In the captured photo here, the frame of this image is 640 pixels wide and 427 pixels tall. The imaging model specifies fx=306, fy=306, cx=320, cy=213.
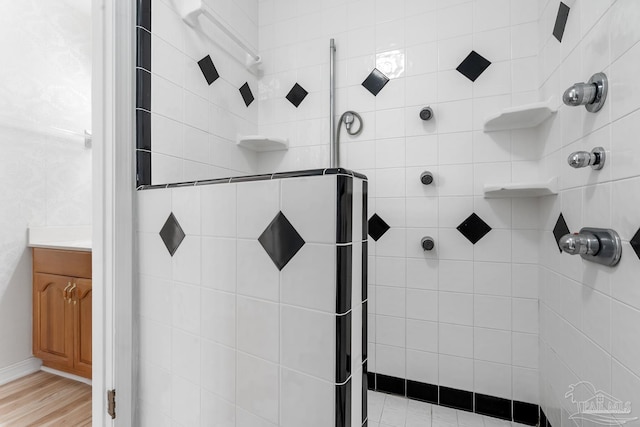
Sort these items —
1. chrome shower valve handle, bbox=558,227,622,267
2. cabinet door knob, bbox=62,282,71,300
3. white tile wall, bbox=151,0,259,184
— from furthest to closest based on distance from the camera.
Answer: cabinet door knob, bbox=62,282,71,300, white tile wall, bbox=151,0,259,184, chrome shower valve handle, bbox=558,227,622,267

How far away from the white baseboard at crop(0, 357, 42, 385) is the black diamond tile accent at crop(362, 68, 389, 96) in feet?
8.37

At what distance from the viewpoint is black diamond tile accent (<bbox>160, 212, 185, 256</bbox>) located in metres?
0.94

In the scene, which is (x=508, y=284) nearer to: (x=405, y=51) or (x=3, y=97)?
(x=405, y=51)

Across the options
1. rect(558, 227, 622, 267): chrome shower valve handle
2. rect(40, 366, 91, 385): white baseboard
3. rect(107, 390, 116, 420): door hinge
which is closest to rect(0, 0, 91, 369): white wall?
rect(40, 366, 91, 385): white baseboard

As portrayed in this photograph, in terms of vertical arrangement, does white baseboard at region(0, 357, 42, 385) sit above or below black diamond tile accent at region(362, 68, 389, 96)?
below

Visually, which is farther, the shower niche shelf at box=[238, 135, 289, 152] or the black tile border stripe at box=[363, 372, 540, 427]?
the shower niche shelf at box=[238, 135, 289, 152]

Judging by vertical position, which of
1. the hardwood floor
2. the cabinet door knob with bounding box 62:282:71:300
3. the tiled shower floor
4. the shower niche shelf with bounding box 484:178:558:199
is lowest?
the hardwood floor

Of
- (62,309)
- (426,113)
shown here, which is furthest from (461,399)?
(62,309)

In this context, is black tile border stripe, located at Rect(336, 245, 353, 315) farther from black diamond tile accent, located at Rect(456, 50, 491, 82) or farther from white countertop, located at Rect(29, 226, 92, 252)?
white countertop, located at Rect(29, 226, 92, 252)

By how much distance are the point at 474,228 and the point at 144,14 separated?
5.29 feet

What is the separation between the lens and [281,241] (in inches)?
28.1

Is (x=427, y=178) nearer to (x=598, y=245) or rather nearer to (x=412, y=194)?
(x=412, y=194)

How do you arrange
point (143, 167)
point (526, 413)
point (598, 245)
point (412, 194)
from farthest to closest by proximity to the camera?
point (412, 194) < point (526, 413) < point (143, 167) < point (598, 245)

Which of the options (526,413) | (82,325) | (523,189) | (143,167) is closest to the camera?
(143,167)
